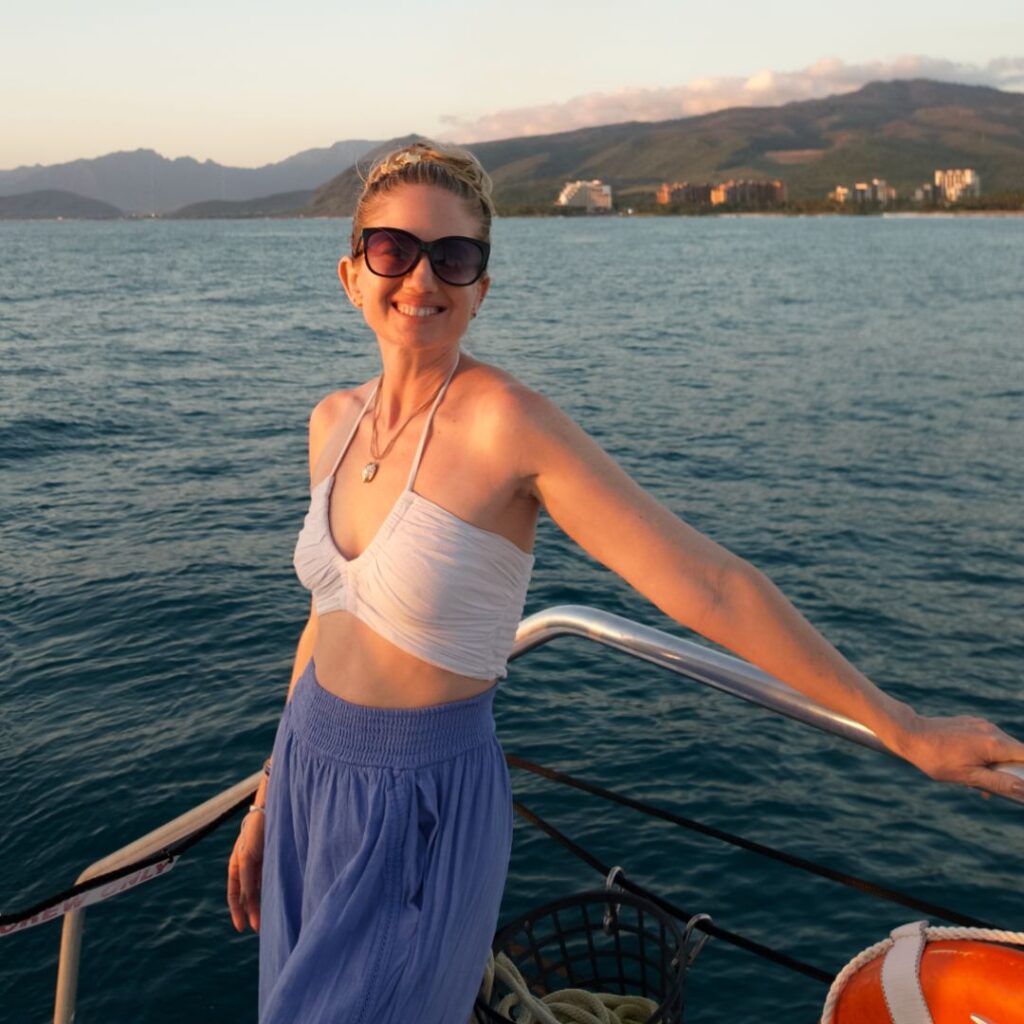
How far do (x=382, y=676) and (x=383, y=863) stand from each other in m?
0.31

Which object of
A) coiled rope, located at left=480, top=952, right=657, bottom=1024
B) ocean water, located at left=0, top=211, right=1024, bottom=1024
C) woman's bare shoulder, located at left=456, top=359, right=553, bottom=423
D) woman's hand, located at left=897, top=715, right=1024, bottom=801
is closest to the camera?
woman's hand, located at left=897, top=715, right=1024, bottom=801

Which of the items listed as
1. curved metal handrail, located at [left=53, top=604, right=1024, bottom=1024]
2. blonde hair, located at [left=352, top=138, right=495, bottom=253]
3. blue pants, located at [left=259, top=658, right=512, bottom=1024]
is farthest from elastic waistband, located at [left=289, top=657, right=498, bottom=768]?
blonde hair, located at [left=352, top=138, right=495, bottom=253]

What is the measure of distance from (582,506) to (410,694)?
0.45 meters

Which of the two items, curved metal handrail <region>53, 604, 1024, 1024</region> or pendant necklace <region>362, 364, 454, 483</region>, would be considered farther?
pendant necklace <region>362, 364, 454, 483</region>

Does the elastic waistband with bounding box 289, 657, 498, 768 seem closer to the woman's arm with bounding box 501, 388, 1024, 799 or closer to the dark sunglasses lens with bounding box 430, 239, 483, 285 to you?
the woman's arm with bounding box 501, 388, 1024, 799

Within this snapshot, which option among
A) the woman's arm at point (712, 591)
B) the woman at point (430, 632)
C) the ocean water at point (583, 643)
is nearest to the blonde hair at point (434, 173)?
the woman at point (430, 632)

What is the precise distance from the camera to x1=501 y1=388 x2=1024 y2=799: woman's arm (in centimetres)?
172

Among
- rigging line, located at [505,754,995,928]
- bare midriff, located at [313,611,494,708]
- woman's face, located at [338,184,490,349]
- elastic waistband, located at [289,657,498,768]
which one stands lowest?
rigging line, located at [505,754,995,928]

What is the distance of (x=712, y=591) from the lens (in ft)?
5.72

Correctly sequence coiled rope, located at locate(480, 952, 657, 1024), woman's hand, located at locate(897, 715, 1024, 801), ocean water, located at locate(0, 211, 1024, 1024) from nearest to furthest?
woman's hand, located at locate(897, 715, 1024, 801)
coiled rope, located at locate(480, 952, 657, 1024)
ocean water, located at locate(0, 211, 1024, 1024)

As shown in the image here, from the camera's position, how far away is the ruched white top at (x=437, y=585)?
1877mm

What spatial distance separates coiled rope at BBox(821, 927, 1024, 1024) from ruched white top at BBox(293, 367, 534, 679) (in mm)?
728

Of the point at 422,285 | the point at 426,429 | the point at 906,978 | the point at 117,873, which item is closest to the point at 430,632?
the point at 426,429

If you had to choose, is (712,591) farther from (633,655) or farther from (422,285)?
(422,285)
